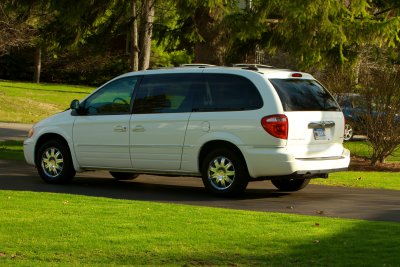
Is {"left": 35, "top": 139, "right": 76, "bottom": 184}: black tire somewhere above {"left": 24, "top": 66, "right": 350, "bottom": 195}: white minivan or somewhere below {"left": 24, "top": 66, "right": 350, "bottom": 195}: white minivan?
below

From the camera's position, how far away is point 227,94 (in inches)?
467

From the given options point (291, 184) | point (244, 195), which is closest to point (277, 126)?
point (244, 195)

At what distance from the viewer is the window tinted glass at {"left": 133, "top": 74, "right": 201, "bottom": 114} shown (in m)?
12.2

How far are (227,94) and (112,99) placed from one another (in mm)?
2162

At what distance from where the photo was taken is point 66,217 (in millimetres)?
9203

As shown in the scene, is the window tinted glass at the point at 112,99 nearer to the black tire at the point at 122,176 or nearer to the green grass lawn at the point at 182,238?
the black tire at the point at 122,176

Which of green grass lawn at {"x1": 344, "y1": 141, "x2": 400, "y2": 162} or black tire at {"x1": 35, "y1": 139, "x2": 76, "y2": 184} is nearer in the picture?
black tire at {"x1": 35, "y1": 139, "x2": 76, "y2": 184}

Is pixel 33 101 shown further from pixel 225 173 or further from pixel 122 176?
pixel 225 173

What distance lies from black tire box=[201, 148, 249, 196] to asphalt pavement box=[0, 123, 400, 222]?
0.14 m

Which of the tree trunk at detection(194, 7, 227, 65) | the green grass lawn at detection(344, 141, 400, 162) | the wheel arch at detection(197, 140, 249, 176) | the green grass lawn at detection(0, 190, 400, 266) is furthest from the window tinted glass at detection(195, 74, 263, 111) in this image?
the green grass lawn at detection(344, 141, 400, 162)

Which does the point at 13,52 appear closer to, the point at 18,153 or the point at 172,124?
the point at 18,153

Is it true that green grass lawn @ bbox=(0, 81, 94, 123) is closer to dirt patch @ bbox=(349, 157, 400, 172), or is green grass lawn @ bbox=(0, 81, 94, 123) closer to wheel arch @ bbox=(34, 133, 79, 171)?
dirt patch @ bbox=(349, 157, 400, 172)

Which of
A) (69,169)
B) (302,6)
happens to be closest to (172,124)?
(69,169)

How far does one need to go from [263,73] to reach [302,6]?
4536mm
